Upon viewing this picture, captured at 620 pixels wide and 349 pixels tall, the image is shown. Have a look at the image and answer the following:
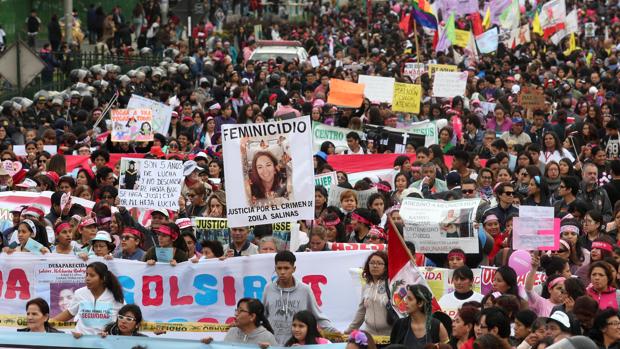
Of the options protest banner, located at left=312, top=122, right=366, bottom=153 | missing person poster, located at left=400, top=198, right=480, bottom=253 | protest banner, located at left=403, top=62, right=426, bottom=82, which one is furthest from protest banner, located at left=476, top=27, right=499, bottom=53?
missing person poster, located at left=400, top=198, right=480, bottom=253

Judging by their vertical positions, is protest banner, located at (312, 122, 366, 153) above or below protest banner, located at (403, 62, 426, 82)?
below

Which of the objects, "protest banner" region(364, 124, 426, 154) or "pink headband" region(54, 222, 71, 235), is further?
"protest banner" region(364, 124, 426, 154)

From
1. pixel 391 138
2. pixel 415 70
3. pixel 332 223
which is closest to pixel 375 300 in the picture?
pixel 332 223

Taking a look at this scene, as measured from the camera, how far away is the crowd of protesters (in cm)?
1021

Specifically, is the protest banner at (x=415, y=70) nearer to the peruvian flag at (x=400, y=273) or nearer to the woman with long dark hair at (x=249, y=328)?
the peruvian flag at (x=400, y=273)

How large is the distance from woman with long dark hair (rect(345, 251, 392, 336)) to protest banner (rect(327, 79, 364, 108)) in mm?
11511

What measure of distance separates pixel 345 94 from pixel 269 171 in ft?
33.0

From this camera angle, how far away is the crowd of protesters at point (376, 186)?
10211 millimetres

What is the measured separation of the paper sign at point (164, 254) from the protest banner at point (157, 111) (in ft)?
27.2

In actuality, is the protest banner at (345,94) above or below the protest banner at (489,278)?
above

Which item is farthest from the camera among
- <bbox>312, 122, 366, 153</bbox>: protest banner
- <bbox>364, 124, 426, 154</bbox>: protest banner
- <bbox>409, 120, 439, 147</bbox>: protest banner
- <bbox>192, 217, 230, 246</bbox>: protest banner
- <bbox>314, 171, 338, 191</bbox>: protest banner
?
<bbox>312, 122, 366, 153</bbox>: protest banner

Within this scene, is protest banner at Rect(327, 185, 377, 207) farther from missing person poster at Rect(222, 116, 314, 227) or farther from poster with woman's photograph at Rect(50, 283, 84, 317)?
poster with woman's photograph at Rect(50, 283, 84, 317)

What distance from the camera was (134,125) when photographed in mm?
19719

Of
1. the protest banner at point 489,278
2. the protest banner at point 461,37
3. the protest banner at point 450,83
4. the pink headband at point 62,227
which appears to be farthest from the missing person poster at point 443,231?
the protest banner at point 461,37
